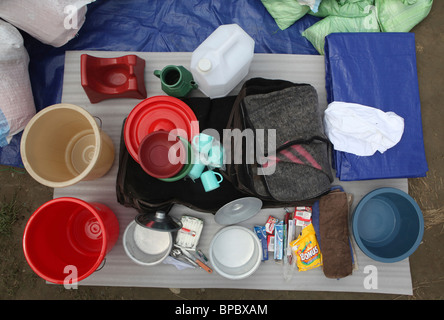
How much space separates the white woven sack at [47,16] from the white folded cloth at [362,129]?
1.06 m

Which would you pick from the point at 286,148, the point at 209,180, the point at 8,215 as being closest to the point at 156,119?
the point at 209,180

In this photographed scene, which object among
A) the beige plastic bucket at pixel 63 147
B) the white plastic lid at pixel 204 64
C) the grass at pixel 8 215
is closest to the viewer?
the beige plastic bucket at pixel 63 147

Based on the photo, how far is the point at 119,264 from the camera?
1.04 meters

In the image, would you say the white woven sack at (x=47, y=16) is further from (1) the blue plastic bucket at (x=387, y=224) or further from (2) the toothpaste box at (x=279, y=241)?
(1) the blue plastic bucket at (x=387, y=224)

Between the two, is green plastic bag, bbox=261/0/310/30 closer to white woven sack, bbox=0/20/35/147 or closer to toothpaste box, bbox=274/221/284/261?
toothpaste box, bbox=274/221/284/261

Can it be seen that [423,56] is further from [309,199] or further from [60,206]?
[60,206]

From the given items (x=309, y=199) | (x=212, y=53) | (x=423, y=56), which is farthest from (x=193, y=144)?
(x=423, y=56)

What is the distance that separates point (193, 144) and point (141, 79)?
0.37 m

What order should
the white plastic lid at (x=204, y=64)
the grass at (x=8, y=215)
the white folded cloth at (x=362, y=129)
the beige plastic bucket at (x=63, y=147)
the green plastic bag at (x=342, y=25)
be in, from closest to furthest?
the beige plastic bucket at (x=63, y=147), the white plastic lid at (x=204, y=64), the white folded cloth at (x=362, y=129), the green plastic bag at (x=342, y=25), the grass at (x=8, y=215)

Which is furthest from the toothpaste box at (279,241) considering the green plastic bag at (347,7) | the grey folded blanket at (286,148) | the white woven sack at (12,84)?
the white woven sack at (12,84)

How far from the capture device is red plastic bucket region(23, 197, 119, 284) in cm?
81

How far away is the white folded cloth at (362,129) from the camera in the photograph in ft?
3.26

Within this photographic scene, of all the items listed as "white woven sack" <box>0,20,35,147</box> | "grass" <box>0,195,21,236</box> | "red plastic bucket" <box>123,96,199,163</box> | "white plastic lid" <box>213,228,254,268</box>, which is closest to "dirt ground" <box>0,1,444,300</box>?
"grass" <box>0,195,21,236</box>

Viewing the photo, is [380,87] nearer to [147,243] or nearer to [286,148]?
[286,148]
